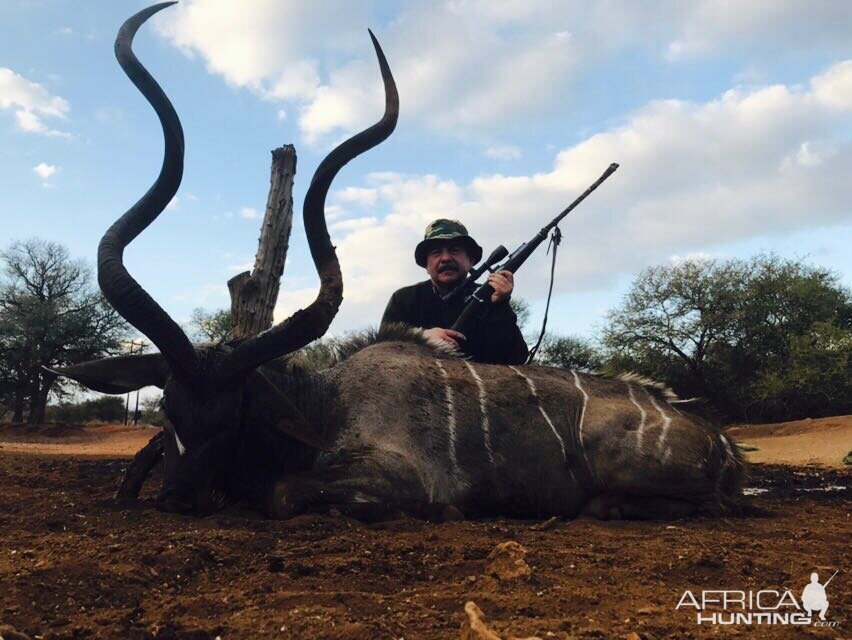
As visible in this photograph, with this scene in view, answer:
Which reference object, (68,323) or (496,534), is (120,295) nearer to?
(496,534)

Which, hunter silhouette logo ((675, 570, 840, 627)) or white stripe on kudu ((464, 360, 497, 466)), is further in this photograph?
white stripe on kudu ((464, 360, 497, 466))

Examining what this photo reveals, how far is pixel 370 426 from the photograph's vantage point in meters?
4.15

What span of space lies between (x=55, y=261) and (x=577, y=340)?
858 inches

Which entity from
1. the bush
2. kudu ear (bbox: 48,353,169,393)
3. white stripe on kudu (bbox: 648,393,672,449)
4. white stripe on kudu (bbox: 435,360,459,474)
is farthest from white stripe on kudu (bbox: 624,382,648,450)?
the bush

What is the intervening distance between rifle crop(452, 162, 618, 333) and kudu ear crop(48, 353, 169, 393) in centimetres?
246

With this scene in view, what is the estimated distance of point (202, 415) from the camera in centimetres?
379

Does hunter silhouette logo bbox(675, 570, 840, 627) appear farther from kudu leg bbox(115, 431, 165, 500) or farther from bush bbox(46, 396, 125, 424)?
bush bbox(46, 396, 125, 424)

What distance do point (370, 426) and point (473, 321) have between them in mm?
1935

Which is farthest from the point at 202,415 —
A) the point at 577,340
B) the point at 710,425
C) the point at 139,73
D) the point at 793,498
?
the point at 577,340

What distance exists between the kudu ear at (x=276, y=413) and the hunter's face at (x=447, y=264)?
2781 mm

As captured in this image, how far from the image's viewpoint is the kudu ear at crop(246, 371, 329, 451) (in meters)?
3.95

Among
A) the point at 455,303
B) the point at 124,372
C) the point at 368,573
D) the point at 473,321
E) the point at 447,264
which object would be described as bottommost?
the point at 368,573

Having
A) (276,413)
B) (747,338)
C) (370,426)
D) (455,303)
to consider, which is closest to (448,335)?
(455,303)

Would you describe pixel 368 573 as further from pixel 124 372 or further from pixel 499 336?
pixel 499 336
